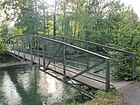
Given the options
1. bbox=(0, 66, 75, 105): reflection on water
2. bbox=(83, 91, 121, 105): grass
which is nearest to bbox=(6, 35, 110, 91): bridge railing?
bbox=(83, 91, 121, 105): grass

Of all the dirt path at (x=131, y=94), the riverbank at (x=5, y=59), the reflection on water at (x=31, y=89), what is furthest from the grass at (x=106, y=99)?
the riverbank at (x=5, y=59)

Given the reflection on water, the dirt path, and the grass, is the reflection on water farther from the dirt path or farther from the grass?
the grass

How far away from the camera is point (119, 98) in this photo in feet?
11.1

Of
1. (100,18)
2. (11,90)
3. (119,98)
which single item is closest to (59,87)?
(11,90)

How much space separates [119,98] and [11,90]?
527 cm

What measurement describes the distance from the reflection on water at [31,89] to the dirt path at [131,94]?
8.16 ft

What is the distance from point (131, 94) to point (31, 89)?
15.4 ft

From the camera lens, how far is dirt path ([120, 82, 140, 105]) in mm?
3234

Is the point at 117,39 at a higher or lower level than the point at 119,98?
higher

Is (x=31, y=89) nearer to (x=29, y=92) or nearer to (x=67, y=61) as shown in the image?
(x=29, y=92)

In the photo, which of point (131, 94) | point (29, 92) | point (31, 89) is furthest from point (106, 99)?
point (31, 89)

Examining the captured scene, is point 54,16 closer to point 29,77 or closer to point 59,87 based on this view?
point 29,77

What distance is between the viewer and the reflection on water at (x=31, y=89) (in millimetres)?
6173

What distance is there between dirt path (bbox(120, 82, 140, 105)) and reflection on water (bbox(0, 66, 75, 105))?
2486mm
